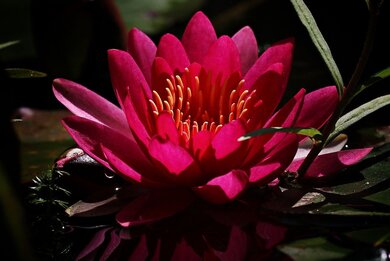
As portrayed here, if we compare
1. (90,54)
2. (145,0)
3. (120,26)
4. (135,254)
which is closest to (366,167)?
(135,254)

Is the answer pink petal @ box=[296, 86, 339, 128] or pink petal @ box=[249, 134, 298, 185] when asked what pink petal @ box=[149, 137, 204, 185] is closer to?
pink petal @ box=[249, 134, 298, 185]

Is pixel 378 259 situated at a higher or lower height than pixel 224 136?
lower

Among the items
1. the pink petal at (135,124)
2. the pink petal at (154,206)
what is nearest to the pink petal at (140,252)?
the pink petal at (154,206)

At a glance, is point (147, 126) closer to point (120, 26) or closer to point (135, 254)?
point (135, 254)

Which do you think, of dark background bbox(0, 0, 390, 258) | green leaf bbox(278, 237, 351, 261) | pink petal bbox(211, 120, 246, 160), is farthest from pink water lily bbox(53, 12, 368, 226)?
dark background bbox(0, 0, 390, 258)

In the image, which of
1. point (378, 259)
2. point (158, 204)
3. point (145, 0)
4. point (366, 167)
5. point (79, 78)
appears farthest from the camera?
point (145, 0)

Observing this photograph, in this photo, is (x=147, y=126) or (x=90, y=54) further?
(x=90, y=54)

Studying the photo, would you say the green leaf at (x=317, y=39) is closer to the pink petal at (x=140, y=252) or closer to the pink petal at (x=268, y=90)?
the pink petal at (x=268, y=90)
